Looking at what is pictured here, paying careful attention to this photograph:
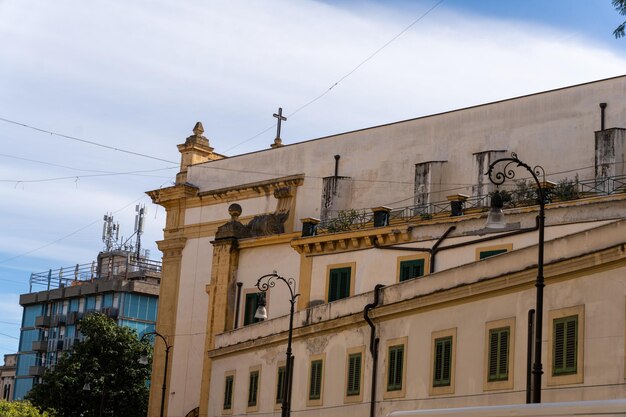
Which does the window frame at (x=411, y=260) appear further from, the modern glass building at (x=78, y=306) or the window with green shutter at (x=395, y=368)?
the modern glass building at (x=78, y=306)

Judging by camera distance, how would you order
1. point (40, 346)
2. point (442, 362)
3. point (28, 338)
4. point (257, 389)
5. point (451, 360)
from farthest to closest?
1. point (28, 338)
2. point (40, 346)
3. point (257, 389)
4. point (442, 362)
5. point (451, 360)

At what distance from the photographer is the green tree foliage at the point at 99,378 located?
231ft

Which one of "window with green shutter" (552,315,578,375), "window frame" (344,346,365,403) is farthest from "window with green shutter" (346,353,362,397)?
"window with green shutter" (552,315,578,375)

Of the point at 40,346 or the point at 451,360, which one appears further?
the point at 40,346

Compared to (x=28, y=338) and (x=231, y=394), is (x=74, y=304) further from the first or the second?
(x=231, y=394)

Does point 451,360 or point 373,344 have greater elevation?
point 373,344

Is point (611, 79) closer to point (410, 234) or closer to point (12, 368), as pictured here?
point (410, 234)

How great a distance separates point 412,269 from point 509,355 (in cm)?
1532

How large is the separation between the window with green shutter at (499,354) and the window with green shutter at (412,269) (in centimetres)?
1413

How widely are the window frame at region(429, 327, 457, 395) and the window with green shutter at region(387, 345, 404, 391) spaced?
1583mm

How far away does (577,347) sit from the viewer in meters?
24.7

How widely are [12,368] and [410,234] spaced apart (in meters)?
70.5

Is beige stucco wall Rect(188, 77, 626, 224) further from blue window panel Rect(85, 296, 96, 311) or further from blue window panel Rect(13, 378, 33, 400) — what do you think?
blue window panel Rect(13, 378, 33, 400)

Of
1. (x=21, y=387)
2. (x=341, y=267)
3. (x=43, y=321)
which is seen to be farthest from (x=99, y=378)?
(x=21, y=387)
